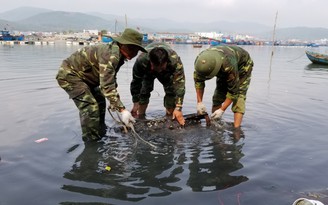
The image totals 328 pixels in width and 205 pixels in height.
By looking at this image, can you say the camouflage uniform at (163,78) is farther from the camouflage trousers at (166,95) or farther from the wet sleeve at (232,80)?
the wet sleeve at (232,80)

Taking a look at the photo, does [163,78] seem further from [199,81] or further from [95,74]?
[95,74]

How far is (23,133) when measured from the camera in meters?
6.03

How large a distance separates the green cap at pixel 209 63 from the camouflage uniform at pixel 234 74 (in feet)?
0.61

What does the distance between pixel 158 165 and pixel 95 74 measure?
6.41 feet

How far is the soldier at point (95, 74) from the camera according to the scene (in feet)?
15.0

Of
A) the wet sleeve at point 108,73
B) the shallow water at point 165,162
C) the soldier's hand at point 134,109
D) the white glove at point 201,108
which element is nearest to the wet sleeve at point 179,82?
the white glove at point 201,108

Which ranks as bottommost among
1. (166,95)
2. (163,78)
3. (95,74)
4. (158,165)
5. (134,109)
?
(158,165)

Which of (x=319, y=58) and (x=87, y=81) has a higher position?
(x=319, y=58)

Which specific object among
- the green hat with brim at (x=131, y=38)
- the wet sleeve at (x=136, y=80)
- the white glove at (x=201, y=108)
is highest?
the green hat with brim at (x=131, y=38)

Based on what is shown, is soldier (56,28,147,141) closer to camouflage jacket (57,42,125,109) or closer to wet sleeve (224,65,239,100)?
camouflage jacket (57,42,125,109)

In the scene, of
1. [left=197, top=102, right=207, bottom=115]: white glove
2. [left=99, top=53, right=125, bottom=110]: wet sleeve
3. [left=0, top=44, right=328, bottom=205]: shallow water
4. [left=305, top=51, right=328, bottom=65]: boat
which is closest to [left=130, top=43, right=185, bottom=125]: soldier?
[left=197, top=102, right=207, bottom=115]: white glove

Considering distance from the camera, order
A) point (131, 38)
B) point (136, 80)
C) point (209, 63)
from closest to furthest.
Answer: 1. point (131, 38)
2. point (209, 63)
3. point (136, 80)

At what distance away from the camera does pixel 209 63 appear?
505 centimetres

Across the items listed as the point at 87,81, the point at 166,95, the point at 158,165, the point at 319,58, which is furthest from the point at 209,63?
the point at 319,58
